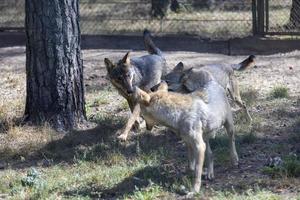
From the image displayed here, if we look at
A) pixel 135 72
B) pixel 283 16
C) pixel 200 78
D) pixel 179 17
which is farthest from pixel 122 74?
pixel 179 17

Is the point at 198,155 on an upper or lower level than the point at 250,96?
upper

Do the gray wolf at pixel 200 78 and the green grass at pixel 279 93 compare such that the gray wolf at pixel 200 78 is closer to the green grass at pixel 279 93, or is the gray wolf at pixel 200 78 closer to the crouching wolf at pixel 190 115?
the crouching wolf at pixel 190 115

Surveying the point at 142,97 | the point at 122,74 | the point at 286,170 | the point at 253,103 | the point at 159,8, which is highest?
the point at 142,97

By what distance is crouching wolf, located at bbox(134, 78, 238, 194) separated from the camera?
6.05m

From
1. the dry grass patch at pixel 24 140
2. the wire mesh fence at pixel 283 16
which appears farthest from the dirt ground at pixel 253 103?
the wire mesh fence at pixel 283 16

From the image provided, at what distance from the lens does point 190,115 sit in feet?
20.3

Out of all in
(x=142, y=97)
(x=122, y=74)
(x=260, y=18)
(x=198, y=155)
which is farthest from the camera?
(x=260, y=18)

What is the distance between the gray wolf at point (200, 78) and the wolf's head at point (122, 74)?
16.6 inches

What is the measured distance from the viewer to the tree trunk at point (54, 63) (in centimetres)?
812

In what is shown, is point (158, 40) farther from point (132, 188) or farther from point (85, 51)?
point (132, 188)

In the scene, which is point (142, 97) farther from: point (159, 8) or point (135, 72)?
A: point (159, 8)

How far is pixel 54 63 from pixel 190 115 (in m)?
2.50

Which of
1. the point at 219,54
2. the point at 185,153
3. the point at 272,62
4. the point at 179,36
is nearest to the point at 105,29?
the point at 179,36

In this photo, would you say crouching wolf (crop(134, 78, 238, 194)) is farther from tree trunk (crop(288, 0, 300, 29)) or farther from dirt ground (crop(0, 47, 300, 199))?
tree trunk (crop(288, 0, 300, 29))
